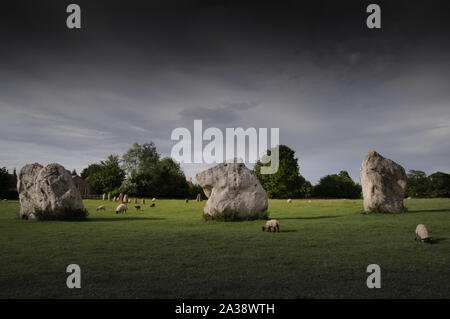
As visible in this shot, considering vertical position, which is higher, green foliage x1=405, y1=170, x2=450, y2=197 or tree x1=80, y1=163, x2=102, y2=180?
tree x1=80, y1=163, x2=102, y2=180

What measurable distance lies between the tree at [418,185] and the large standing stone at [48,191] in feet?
235

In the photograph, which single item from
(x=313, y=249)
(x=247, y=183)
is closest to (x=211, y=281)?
(x=313, y=249)

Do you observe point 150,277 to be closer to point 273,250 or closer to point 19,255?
point 273,250

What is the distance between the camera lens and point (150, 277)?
5949mm

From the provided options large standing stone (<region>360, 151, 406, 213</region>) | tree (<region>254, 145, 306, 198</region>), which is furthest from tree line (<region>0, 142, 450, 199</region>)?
large standing stone (<region>360, 151, 406, 213</region>)

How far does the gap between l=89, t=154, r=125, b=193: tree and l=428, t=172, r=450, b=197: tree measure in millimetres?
71382

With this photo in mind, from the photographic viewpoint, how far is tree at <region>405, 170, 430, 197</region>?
66338 mm

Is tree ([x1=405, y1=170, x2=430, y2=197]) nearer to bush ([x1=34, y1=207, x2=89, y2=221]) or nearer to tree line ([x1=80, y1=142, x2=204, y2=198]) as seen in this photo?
tree line ([x1=80, y1=142, x2=204, y2=198])

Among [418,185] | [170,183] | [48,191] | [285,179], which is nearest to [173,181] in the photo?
[170,183]

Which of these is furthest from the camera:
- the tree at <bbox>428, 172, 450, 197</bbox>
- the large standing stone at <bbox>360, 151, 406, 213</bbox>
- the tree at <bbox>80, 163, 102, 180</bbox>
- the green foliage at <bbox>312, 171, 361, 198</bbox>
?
the tree at <bbox>80, 163, 102, 180</bbox>

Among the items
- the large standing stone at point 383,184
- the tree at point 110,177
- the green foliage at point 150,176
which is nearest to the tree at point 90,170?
the tree at point 110,177

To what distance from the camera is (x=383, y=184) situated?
19.6m

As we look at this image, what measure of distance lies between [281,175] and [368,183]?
37635 mm

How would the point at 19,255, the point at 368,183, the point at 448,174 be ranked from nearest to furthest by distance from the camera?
the point at 19,255 < the point at 368,183 < the point at 448,174
